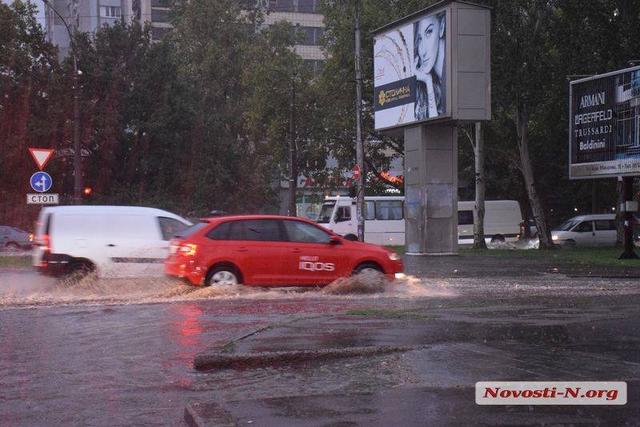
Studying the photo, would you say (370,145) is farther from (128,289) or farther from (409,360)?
(409,360)

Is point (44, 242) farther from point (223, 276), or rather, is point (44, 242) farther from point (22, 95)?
point (22, 95)

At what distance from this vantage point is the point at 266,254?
55.2ft

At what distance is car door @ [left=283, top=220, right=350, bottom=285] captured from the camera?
1705 centimetres

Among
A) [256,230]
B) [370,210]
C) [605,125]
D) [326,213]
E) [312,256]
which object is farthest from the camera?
[370,210]

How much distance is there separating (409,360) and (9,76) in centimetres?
4272

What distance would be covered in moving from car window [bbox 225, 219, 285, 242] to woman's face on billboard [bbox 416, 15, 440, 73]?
16.9m

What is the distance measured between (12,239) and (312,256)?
106ft

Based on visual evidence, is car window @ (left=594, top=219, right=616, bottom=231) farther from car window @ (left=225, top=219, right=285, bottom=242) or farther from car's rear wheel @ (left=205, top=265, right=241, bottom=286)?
car's rear wheel @ (left=205, top=265, right=241, bottom=286)

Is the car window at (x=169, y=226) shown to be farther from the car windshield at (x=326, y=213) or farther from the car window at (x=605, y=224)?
the car window at (x=605, y=224)

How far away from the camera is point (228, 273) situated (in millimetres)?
16609

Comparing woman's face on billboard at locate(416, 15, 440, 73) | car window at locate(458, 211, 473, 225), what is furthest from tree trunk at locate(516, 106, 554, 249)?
car window at locate(458, 211, 473, 225)

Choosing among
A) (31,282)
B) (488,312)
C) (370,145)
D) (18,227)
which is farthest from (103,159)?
(488,312)

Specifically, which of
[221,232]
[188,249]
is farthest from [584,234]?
[188,249]

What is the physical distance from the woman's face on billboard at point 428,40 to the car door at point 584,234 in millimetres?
16338
